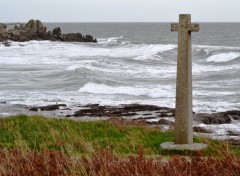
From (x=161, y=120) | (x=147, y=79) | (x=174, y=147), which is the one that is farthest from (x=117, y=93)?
(x=174, y=147)

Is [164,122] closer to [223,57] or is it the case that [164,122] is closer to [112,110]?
[112,110]

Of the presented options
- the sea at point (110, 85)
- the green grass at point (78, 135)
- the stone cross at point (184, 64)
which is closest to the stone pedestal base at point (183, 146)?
the green grass at point (78, 135)

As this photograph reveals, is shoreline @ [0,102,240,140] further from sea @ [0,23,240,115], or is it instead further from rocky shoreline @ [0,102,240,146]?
sea @ [0,23,240,115]

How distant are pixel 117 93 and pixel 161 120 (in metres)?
10.4

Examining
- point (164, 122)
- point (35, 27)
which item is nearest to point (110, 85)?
point (164, 122)

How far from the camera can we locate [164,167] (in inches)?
247

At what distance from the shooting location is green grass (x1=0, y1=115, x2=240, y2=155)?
1155 cm

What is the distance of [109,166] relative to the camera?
20.6 feet

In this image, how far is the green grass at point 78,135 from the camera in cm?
1155

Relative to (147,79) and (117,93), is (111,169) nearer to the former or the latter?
(117,93)

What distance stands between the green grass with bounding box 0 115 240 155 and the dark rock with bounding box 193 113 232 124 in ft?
26.2

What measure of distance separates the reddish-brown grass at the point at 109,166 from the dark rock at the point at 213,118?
16.6 meters

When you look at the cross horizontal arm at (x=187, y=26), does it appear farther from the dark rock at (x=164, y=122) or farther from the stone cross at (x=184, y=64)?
the dark rock at (x=164, y=122)

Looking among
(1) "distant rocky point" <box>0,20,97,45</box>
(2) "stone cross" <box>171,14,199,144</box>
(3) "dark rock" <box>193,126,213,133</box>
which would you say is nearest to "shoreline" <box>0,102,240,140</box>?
(3) "dark rock" <box>193,126,213,133</box>
